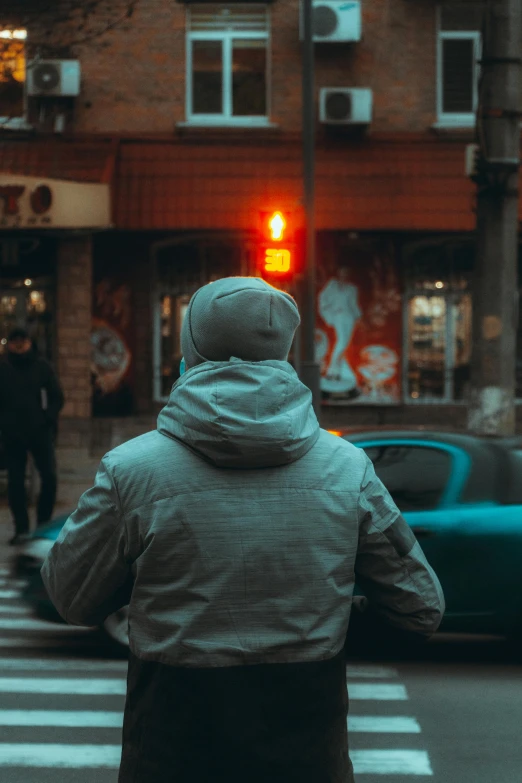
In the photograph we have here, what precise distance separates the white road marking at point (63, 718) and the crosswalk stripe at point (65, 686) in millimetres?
378

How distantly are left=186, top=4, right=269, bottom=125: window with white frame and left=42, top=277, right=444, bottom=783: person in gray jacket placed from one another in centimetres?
1643

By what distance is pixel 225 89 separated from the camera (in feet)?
60.6

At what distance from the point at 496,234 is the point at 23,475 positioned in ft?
16.5

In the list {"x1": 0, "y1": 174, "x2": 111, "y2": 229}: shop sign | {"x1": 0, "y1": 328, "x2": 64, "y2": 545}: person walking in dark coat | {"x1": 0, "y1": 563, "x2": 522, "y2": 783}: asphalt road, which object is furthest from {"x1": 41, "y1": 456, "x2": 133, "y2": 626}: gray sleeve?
{"x1": 0, "y1": 174, "x2": 111, "y2": 229}: shop sign

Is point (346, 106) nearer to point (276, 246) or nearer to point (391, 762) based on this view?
point (276, 246)

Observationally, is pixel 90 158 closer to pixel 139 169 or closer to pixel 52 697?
pixel 139 169

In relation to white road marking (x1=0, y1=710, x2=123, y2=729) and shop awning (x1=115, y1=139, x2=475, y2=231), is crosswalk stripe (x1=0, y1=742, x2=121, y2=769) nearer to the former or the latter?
white road marking (x1=0, y1=710, x2=123, y2=729)

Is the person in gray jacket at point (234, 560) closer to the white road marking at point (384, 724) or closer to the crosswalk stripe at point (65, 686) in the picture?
the white road marking at point (384, 724)

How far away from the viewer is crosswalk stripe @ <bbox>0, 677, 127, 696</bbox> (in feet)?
21.1

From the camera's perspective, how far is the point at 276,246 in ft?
42.6

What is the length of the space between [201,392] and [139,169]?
1556 cm

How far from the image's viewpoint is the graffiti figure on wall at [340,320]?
18.1m

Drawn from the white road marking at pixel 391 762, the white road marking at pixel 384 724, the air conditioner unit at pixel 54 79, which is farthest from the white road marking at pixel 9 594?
the air conditioner unit at pixel 54 79

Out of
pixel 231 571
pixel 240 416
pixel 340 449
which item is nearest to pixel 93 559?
pixel 231 571
